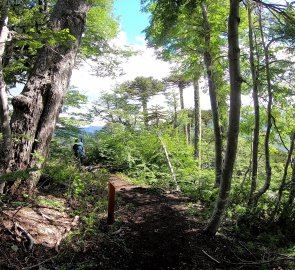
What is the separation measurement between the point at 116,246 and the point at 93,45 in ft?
41.0

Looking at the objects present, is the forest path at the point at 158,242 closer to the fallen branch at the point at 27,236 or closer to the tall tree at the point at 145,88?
the fallen branch at the point at 27,236

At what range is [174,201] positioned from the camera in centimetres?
952

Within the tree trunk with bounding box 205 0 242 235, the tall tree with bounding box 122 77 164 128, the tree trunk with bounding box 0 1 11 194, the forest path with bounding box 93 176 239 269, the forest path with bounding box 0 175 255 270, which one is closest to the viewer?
the forest path with bounding box 0 175 255 270

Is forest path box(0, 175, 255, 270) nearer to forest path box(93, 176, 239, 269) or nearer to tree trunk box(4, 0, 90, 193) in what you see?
forest path box(93, 176, 239, 269)

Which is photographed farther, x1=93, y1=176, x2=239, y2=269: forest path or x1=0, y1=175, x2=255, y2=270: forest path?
x1=93, y1=176, x2=239, y2=269: forest path

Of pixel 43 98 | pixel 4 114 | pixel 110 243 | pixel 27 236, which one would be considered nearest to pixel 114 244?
pixel 110 243

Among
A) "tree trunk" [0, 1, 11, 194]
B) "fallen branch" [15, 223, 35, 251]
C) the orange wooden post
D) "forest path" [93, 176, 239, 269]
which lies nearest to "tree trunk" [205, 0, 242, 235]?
"forest path" [93, 176, 239, 269]

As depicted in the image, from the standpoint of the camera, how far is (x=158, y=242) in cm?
598

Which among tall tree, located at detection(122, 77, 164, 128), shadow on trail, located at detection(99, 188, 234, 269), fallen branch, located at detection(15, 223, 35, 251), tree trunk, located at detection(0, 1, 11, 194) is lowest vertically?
shadow on trail, located at detection(99, 188, 234, 269)

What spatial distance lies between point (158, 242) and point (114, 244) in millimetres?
916

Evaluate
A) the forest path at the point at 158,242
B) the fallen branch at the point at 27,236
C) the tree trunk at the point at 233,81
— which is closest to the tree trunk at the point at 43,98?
the fallen branch at the point at 27,236

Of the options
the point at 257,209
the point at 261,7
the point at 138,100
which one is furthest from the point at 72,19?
the point at 138,100

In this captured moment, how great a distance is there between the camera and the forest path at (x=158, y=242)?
5293 mm

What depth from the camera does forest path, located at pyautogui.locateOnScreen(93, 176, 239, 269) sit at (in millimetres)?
5293
